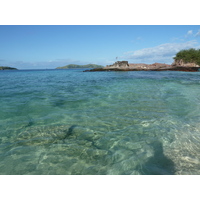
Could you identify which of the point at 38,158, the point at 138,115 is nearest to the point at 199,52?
the point at 138,115

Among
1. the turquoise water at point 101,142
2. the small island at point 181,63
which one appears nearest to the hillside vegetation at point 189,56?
the small island at point 181,63

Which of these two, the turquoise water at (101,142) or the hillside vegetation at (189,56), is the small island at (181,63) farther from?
the turquoise water at (101,142)

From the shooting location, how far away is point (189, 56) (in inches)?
2881

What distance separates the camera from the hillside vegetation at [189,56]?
237 feet

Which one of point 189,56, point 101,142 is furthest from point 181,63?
point 101,142

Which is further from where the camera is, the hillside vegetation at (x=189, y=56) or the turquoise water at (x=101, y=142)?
the hillside vegetation at (x=189, y=56)

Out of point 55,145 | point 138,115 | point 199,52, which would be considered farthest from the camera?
point 199,52

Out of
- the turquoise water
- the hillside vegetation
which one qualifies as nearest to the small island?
the hillside vegetation

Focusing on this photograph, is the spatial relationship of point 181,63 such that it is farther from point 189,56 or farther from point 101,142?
point 101,142

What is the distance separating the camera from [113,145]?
4602 mm

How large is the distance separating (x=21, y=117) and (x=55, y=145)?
3577mm

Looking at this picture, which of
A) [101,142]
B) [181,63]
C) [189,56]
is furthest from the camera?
[181,63]
